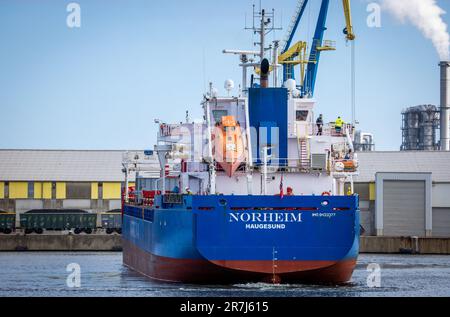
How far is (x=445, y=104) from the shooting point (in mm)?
100250

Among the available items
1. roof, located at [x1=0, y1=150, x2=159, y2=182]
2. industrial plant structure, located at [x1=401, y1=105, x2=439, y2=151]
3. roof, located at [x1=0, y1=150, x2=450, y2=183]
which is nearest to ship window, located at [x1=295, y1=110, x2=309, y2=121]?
roof, located at [x1=0, y1=150, x2=450, y2=183]

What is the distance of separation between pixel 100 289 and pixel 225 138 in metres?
7.31

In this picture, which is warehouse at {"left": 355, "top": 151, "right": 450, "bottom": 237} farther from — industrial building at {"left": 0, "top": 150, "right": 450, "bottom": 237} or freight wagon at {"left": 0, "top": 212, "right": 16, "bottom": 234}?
freight wagon at {"left": 0, "top": 212, "right": 16, "bottom": 234}

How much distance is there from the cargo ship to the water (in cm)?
80

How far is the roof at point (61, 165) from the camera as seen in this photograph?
88250 millimetres

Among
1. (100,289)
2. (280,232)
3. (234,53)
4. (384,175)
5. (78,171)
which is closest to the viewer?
(280,232)

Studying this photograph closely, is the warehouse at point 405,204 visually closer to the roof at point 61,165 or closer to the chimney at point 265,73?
the roof at point 61,165

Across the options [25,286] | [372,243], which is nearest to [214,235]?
[25,286]

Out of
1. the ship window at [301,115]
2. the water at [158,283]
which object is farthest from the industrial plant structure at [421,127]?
the ship window at [301,115]

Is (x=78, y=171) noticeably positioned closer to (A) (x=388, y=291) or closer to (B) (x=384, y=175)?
(B) (x=384, y=175)

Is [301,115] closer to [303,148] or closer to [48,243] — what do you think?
[303,148]

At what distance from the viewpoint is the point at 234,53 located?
47.1 meters

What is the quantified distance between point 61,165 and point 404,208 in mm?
28472

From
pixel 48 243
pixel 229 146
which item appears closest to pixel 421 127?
pixel 48 243
